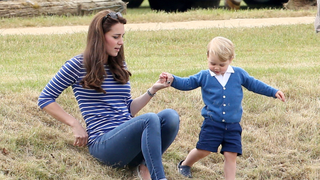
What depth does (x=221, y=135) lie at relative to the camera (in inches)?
150

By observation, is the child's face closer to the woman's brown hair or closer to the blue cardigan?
the blue cardigan

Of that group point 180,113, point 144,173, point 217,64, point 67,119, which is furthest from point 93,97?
point 180,113

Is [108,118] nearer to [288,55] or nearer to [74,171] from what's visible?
[74,171]

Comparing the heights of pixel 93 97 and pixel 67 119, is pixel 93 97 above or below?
above

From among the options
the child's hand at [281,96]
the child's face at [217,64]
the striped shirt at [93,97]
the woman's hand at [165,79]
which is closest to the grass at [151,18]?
the striped shirt at [93,97]

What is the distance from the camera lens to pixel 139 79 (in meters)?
5.93

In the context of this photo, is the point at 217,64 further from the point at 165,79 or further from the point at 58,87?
the point at 58,87

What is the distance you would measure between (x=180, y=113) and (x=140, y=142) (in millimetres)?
1719

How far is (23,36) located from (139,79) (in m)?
4.05

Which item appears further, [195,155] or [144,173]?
[195,155]

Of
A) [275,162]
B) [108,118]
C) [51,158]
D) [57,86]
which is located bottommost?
[275,162]

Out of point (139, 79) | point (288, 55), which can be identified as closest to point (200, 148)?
point (139, 79)

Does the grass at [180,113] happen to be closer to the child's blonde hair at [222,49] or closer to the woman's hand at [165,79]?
the woman's hand at [165,79]

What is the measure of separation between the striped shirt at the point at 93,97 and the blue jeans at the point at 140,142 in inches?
4.5
